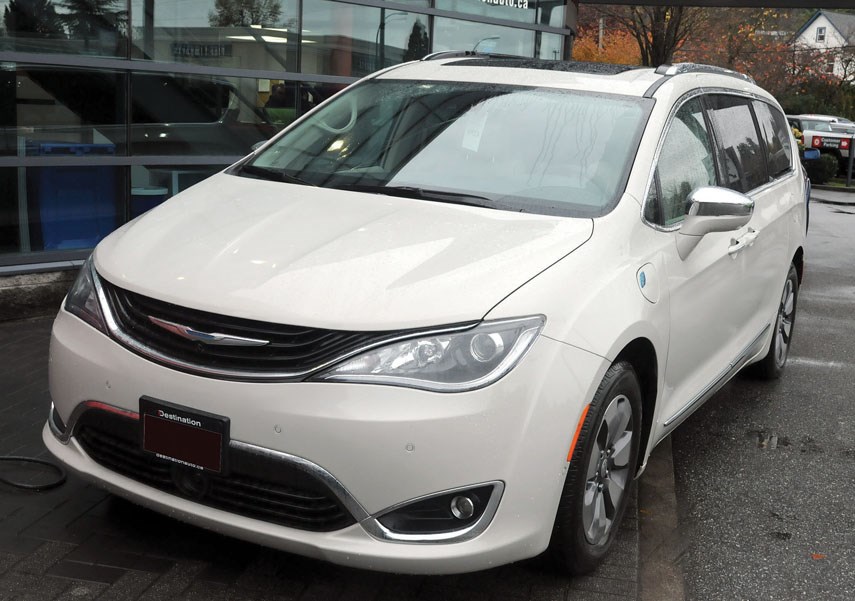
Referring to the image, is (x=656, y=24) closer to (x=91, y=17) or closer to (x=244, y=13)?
(x=244, y=13)

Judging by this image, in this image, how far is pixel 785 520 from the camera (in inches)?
169

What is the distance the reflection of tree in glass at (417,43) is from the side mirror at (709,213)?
714 cm

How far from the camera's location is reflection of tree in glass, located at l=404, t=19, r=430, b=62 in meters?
10.8

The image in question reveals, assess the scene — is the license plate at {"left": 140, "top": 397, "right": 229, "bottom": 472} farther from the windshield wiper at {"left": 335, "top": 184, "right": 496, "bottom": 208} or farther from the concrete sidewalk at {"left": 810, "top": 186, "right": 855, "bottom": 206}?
the concrete sidewalk at {"left": 810, "top": 186, "right": 855, "bottom": 206}

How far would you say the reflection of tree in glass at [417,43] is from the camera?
10.8 m

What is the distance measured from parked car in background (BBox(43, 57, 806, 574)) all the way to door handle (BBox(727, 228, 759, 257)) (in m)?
0.22

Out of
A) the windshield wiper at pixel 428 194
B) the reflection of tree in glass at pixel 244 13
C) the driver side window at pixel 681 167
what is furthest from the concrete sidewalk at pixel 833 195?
the windshield wiper at pixel 428 194

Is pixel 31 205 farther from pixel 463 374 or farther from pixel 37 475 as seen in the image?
pixel 463 374

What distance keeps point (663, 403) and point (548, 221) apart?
87cm

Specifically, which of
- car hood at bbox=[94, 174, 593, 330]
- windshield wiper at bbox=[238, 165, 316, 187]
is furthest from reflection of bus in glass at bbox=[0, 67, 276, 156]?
car hood at bbox=[94, 174, 593, 330]

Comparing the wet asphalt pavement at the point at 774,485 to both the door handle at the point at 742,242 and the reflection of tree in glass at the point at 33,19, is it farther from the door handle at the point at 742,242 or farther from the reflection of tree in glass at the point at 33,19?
the reflection of tree in glass at the point at 33,19

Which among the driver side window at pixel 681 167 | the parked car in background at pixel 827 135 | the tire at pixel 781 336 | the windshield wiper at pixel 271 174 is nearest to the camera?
the driver side window at pixel 681 167

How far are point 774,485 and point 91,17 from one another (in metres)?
5.43

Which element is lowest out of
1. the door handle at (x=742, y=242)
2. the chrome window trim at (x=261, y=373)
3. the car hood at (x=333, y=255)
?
the chrome window trim at (x=261, y=373)
